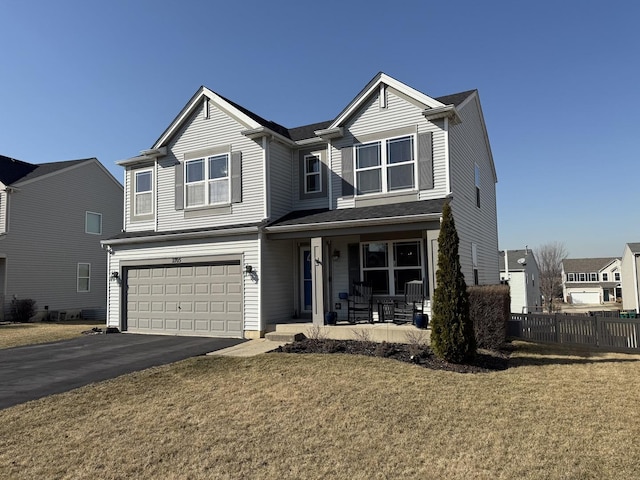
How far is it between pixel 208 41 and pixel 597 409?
14.4 m

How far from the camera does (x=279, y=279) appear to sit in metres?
14.2

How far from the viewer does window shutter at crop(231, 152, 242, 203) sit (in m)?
14.5

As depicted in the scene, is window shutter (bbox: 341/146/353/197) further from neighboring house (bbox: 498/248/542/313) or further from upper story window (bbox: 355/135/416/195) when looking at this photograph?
neighboring house (bbox: 498/248/542/313)

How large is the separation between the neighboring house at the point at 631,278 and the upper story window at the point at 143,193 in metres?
24.3

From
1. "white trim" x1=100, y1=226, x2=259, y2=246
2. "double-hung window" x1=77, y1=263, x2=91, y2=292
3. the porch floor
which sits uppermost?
"white trim" x1=100, y1=226, x2=259, y2=246

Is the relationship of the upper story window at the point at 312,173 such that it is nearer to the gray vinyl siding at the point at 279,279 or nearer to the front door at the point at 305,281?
the gray vinyl siding at the point at 279,279

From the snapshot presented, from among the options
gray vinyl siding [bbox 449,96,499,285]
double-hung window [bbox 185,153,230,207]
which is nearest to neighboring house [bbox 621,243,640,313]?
gray vinyl siding [bbox 449,96,499,285]

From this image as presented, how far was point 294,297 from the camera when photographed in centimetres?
1477

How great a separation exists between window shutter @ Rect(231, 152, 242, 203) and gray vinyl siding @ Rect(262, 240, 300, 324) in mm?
2075

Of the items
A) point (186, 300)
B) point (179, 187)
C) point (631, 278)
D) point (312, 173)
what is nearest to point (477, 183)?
point (312, 173)

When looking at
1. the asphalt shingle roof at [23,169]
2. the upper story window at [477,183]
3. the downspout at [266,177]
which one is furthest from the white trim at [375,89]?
the asphalt shingle roof at [23,169]

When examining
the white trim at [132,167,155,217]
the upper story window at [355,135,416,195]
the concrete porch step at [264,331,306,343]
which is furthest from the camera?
the white trim at [132,167,155,217]

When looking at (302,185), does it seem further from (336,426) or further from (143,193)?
(336,426)

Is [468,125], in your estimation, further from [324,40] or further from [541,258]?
[541,258]
